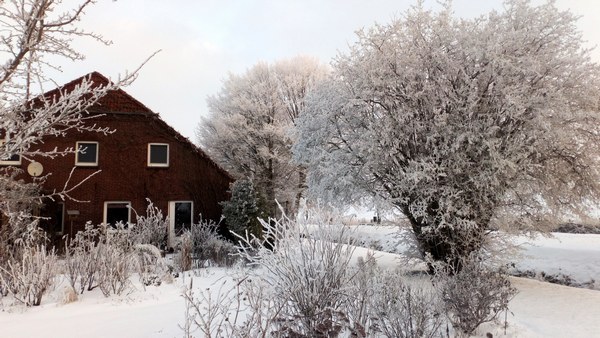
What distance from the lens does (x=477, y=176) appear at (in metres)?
10.3

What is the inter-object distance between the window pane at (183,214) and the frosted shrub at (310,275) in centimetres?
1416

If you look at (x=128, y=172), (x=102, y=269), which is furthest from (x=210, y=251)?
(x=128, y=172)

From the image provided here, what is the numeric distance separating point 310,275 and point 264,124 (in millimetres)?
22924

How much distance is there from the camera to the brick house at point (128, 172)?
1709 centimetres

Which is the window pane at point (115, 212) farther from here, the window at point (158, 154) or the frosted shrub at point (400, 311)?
the frosted shrub at point (400, 311)

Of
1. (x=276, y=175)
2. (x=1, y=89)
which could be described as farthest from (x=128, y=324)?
(x=276, y=175)

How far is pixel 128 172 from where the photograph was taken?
18.0 metres

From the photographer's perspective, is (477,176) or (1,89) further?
(477,176)

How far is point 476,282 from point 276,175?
2250 centimetres

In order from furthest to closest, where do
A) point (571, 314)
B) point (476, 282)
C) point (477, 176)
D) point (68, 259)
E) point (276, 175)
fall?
point (276, 175)
point (477, 176)
point (68, 259)
point (571, 314)
point (476, 282)

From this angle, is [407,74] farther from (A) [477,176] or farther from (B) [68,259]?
(B) [68,259]

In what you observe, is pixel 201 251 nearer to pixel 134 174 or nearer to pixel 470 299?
pixel 134 174

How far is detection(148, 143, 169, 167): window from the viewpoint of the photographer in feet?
60.4

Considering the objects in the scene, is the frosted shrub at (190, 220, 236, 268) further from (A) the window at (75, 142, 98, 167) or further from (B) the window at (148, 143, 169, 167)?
(A) the window at (75, 142, 98, 167)
